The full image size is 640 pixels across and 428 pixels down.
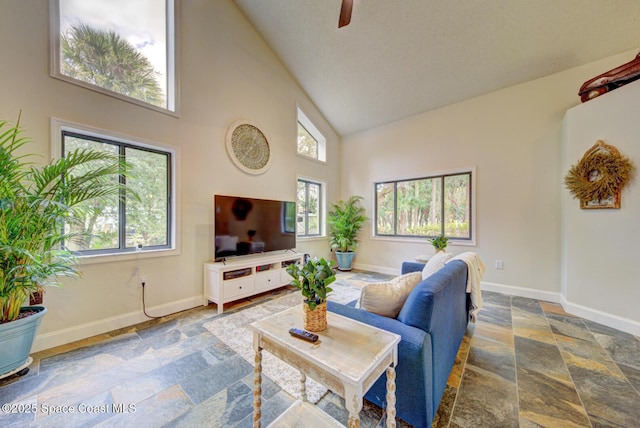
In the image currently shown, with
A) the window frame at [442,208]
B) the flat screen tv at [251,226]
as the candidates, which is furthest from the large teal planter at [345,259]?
the flat screen tv at [251,226]

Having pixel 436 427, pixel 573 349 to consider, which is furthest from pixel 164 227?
pixel 573 349

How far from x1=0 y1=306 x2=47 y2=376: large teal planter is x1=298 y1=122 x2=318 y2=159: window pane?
4.21 meters

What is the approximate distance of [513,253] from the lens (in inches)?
148

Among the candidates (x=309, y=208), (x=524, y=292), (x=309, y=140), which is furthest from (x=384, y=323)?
(x=309, y=140)

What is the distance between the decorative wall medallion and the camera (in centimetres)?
361

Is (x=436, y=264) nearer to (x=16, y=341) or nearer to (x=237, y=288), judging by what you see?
(x=237, y=288)

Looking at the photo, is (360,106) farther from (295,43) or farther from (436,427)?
(436,427)

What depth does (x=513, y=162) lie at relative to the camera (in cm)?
374

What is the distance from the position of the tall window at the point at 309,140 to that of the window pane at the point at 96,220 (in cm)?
312

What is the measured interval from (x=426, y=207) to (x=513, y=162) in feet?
4.92

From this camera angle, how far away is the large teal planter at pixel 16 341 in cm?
174

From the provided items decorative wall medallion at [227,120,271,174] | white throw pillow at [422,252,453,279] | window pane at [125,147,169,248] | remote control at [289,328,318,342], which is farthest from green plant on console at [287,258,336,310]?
decorative wall medallion at [227,120,271,174]

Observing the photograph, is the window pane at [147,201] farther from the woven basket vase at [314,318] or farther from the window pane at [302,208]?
the woven basket vase at [314,318]

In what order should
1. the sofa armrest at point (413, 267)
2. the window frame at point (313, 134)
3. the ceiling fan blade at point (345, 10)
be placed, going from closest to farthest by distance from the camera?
the ceiling fan blade at point (345, 10), the sofa armrest at point (413, 267), the window frame at point (313, 134)
